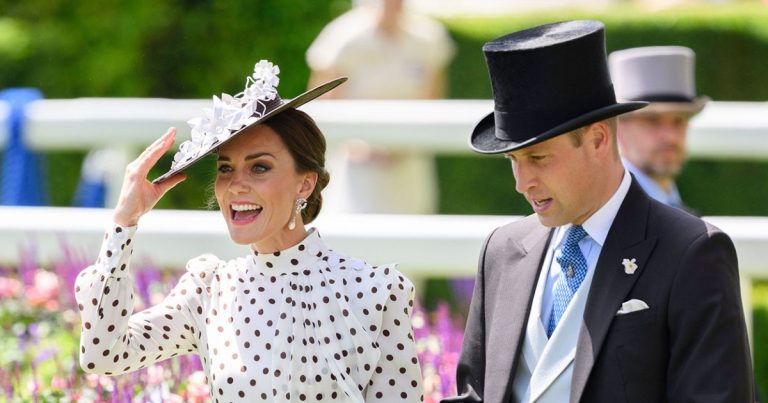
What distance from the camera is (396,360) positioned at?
3352 millimetres

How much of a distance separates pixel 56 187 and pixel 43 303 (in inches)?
193

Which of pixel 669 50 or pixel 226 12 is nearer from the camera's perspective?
pixel 669 50

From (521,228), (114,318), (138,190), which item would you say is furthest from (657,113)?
(114,318)

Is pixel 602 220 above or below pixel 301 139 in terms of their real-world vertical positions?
below

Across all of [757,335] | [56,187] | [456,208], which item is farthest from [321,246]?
[56,187]

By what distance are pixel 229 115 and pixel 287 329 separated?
0.52 meters

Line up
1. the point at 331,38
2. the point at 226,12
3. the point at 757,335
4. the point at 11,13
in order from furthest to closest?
the point at 11,13
the point at 226,12
the point at 331,38
the point at 757,335

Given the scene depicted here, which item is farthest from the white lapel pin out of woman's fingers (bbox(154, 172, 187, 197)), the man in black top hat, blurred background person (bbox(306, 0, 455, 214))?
blurred background person (bbox(306, 0, 455, 214))

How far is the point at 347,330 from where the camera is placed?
3346mm

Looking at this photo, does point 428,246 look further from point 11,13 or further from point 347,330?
point 11,13

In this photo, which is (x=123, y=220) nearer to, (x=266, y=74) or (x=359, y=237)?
(x=266, y=74)

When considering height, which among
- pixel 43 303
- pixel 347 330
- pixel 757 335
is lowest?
pixel 757 335

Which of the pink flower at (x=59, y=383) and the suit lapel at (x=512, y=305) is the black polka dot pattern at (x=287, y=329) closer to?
the suit lapel at (x=512, y=305)

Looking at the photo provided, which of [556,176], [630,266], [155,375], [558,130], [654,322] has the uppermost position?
[558,130]
